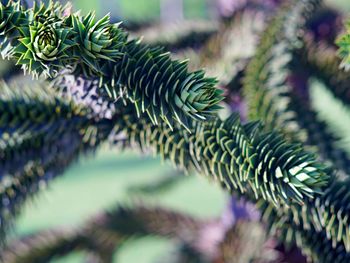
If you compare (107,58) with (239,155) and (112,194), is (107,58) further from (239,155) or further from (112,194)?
(112,194)

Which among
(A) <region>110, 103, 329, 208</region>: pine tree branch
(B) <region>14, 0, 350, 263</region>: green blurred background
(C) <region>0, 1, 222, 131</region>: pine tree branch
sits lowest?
(A) <region>110, 103, 329, 208</region>: pine tree branch

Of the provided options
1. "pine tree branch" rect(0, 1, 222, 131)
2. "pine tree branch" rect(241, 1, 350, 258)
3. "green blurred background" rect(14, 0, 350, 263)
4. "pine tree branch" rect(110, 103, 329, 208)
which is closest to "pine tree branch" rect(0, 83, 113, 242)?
"pine tree branch" rect(110, 103, 329, 208)

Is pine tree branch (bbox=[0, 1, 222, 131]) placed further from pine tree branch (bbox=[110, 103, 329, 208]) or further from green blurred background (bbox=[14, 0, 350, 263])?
green blurred background (bbox=[14, 0, 350, 263])

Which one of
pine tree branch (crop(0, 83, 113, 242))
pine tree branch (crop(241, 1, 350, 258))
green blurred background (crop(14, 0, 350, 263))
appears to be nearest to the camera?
pine tree branch (crop(0, 83, 113, 242))

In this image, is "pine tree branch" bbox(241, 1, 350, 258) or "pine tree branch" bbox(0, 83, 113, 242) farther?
"pine tree branch" bbox(241, 1, 350, 258)

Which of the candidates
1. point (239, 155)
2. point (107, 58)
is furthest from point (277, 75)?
point (107, 58)

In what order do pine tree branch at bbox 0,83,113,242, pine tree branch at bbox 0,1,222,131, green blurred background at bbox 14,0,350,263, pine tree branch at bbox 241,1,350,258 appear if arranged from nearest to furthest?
pine tree branch at bbox 0,1,222,131, pine tree branch at bbox 0,83,113,242, pine tree branch at bbox 241,1,350,258, green blurred background at bbox 14,0,350,263

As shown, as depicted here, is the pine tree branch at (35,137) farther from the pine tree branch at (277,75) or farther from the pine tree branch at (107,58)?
the pine tree branch at (277,75)

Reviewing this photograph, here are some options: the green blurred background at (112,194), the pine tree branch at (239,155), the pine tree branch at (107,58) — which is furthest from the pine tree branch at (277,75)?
the green blurred background at (112,194)

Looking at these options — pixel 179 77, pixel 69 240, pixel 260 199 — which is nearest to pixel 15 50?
pixel 179 77

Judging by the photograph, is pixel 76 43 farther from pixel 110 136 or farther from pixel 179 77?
pixel 110 136
